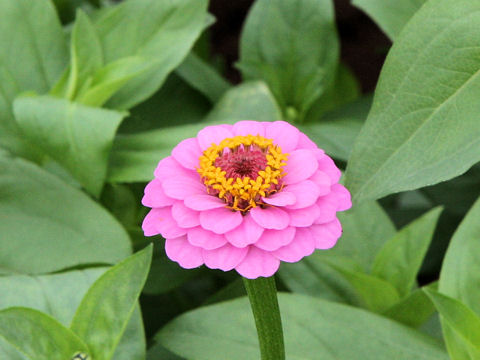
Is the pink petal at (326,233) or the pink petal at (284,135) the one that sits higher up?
the pink petal at (284,135)

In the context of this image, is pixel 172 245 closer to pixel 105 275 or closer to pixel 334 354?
pixel 105 275

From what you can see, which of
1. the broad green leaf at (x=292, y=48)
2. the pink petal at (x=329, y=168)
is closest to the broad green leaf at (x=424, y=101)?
the pink petal at (x=329, y=168)

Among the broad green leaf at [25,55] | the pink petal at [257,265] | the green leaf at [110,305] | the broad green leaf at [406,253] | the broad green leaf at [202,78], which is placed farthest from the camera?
the broad green leaf at [202,78]

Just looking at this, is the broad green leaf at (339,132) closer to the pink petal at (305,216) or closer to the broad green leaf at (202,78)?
the broad green leaf at (202,78)

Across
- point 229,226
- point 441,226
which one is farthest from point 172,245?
point 441,226

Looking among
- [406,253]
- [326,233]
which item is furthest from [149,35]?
[326,233]

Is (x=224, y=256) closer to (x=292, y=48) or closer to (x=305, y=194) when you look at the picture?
(x=305, y=194)
